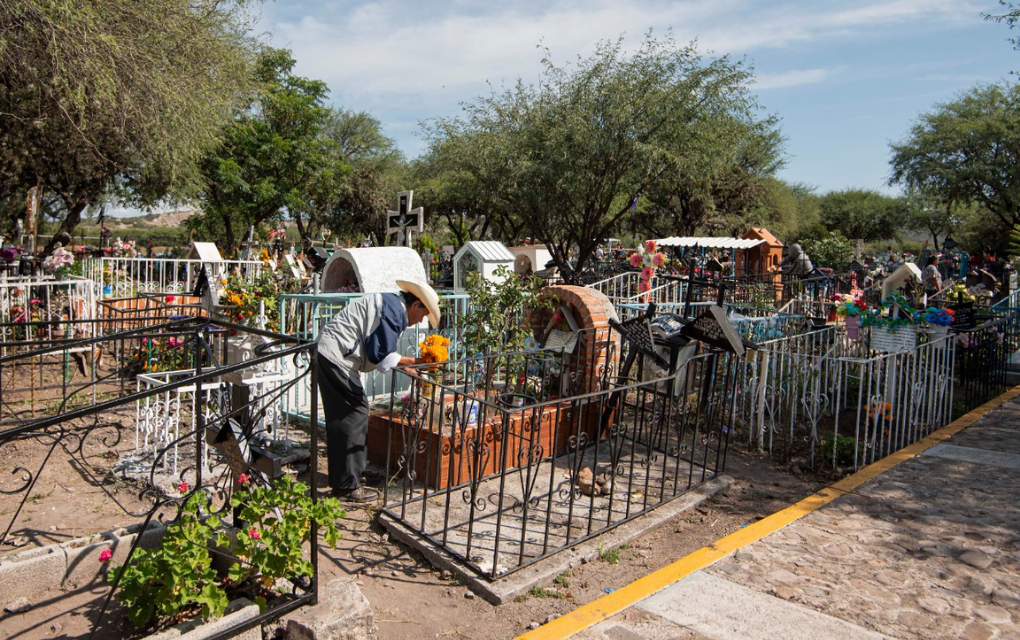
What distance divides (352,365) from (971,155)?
116 ft

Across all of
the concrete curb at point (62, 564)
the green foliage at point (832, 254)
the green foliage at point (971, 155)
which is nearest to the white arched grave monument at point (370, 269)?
the concrete curb at point (62, 564)

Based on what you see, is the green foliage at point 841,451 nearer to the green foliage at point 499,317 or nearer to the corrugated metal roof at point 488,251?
the green foliage at point 499,317

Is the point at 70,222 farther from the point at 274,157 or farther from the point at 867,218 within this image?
the point at 867,218

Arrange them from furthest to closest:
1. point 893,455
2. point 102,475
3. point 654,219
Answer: point 654,219 < point 893,455 < point 102,475

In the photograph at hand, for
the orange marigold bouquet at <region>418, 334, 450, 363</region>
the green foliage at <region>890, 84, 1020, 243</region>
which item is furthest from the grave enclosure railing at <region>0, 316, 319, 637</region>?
the green foliage at <region>890, 84, 1020, 243</region>

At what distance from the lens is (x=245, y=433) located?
12.2 ft

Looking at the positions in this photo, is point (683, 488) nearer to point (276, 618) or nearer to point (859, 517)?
point (859, 517)

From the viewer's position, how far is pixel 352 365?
5250 millimetres

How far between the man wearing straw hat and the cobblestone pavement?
2.31 metres

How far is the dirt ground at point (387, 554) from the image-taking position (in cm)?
353

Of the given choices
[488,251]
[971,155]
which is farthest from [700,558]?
[971,155]

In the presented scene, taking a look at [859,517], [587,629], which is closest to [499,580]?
[587,629]

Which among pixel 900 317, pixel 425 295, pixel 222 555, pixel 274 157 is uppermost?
pixel 274 157

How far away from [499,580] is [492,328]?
3344mm
